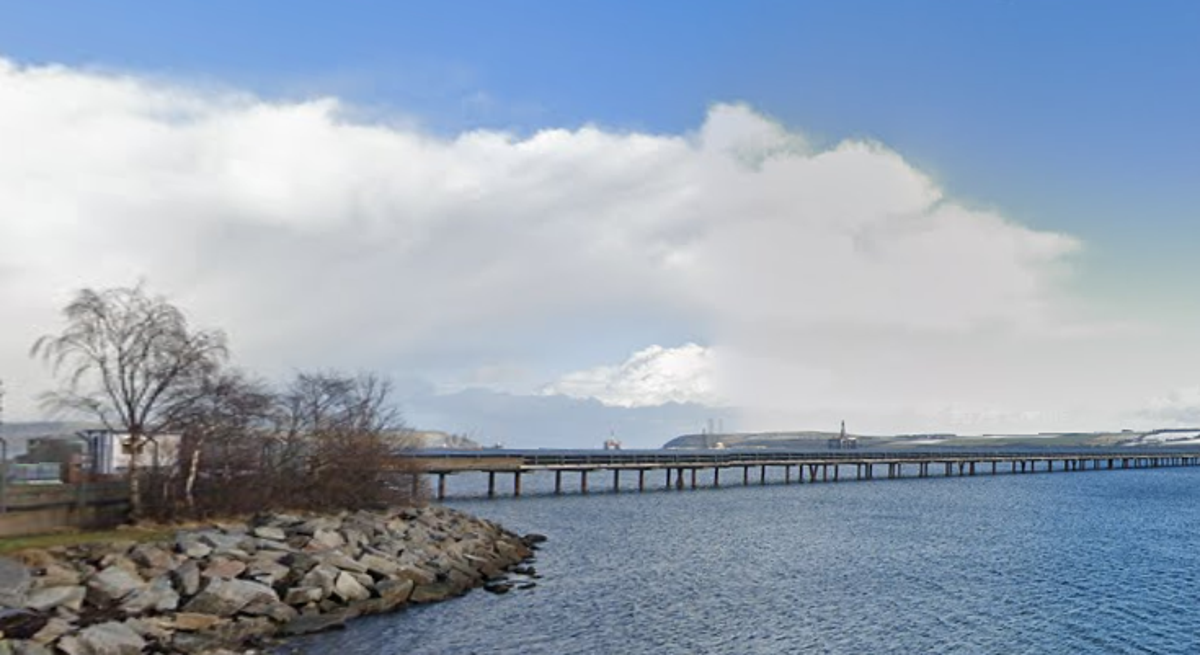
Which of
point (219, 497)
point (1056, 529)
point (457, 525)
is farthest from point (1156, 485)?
point (219, 497)

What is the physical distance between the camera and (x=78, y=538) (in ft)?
109

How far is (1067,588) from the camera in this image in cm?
3991

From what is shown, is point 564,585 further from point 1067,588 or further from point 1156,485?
point 1156,485

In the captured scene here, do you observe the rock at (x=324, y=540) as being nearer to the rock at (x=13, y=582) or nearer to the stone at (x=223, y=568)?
the stone at (x=223, y=568)

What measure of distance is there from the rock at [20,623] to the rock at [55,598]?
0.70 metres

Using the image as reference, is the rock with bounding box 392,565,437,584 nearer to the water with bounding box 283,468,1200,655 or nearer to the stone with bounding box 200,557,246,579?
the water with bounding box 283,468,1200,655

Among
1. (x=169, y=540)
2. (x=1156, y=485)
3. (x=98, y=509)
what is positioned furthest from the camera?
(x=1156, y=485)

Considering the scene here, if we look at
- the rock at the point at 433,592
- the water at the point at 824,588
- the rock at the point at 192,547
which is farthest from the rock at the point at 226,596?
the rock at the point at 433,592

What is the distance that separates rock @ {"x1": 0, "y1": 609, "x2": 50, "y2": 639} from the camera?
2327 cm

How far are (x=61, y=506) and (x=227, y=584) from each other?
10177 mm

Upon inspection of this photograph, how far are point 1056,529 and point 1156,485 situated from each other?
81071mm

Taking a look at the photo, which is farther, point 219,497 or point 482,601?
point 219,497

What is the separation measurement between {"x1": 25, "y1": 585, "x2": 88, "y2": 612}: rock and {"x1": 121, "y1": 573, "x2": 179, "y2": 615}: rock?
1.25 m

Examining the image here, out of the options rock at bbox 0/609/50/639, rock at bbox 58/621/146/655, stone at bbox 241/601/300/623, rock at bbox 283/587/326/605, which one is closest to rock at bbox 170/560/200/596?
stone at bbox 241/601/300/623
